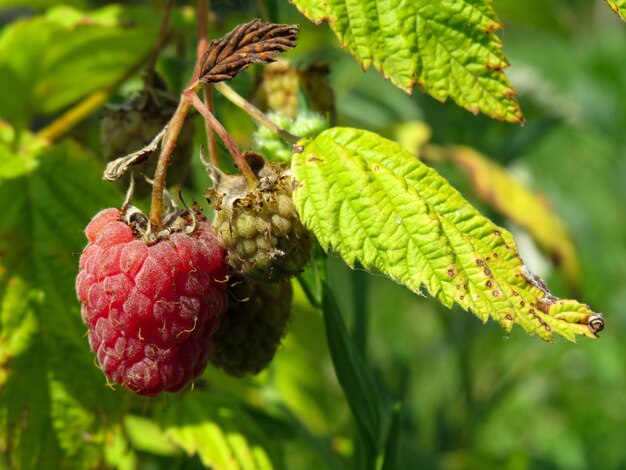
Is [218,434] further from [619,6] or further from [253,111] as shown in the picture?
[619,6]

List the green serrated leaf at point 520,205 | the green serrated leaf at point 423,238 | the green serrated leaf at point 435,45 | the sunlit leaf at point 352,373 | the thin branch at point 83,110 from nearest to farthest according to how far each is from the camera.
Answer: the green serrated leaf at point 423,238 < the green serrated leaf at point 435,45 < the sunlit leaf at point 352,373 < the thin branch at point 83,110 < the green serrated leaf at point 520,205

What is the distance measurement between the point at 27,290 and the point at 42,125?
40.5 inches

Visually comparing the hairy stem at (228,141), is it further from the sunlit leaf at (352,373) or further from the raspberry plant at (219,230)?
the sunlit leaf at (352,373)

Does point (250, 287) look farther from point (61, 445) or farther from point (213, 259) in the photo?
point (61, 445)

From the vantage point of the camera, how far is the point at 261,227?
898 millimetres

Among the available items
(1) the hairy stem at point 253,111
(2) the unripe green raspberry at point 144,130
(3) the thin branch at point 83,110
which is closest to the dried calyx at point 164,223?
(1) the hairy stem at point 253,111

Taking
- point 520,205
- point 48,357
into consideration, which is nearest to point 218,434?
point 48,357

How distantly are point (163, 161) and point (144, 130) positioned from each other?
0.31 m

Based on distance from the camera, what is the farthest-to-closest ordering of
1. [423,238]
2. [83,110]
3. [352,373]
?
1. [83,110]
2. [352,373]
3. [423,238]

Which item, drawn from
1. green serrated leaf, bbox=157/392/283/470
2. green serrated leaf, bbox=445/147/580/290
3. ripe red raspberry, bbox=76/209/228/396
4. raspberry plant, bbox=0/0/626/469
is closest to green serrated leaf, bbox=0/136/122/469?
raspberry plant, bbox=0/0/626/469

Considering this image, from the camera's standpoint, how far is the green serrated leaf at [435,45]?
957 millimetres

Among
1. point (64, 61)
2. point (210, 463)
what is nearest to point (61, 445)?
point (210, 463)

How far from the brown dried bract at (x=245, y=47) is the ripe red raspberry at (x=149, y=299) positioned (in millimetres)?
169

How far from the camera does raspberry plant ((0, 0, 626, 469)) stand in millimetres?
871
